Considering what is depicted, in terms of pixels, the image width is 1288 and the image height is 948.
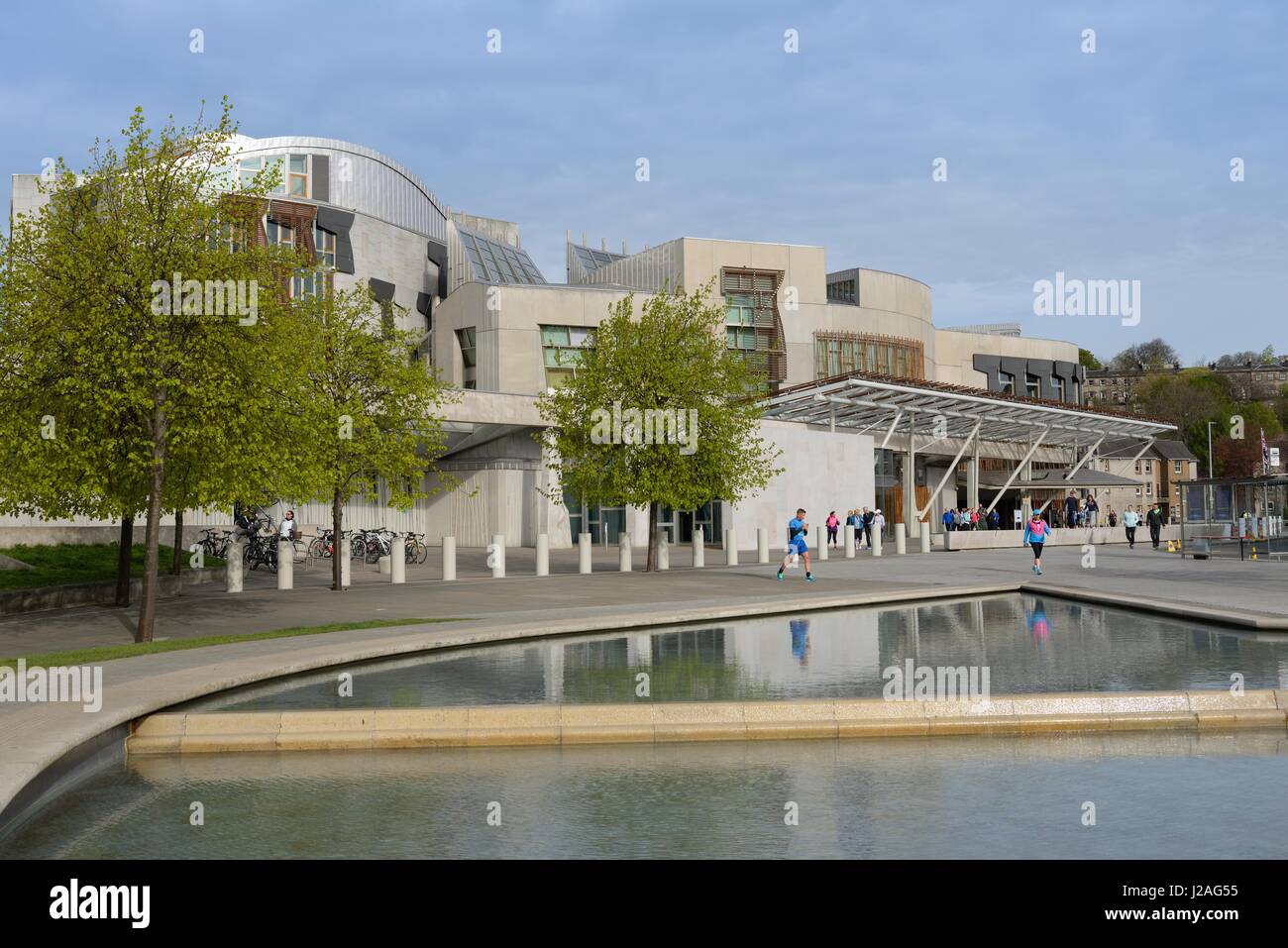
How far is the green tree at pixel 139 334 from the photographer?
50.5 feet

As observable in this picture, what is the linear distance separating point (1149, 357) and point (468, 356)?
12880 cm

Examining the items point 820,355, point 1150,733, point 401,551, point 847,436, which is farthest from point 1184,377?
point 1150,733

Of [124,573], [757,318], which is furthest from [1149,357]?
[124,573]

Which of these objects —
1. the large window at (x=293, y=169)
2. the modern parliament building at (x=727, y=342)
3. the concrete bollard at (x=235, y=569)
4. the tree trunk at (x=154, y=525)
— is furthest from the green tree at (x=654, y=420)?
the large window at (x=293, y=169)

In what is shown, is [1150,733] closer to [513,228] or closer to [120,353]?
[120,353]

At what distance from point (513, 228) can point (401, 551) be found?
58.4 metres

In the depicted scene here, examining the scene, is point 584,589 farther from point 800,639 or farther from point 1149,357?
point 1149,357

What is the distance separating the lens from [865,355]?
66.6m

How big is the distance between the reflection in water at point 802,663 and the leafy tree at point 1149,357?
149528 mm

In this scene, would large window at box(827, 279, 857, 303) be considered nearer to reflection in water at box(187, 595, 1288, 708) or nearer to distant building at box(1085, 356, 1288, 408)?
reflection in water at box(187, 595, 1288, 708)

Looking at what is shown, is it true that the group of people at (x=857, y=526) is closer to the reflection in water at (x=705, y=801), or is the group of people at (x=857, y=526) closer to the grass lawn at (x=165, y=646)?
the grass lawn at (x=165, y=646)

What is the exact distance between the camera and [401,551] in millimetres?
27438

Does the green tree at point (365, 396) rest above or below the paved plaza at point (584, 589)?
above

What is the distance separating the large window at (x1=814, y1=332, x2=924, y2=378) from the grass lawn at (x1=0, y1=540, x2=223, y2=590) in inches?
1561
